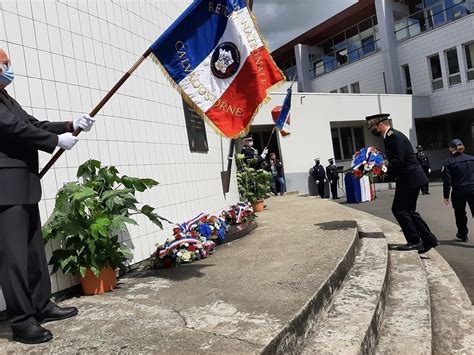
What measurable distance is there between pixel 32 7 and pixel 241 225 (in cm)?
398

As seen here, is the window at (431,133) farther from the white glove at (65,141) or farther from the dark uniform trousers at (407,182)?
the white glove at (65,141)

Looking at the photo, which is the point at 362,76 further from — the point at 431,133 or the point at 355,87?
the point at 431,133

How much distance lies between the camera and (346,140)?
2061 centimetres

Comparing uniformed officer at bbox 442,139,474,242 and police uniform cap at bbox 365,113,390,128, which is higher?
police uniform cap at bbox 365,113,390,128

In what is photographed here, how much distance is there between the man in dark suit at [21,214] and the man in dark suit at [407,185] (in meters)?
4.05

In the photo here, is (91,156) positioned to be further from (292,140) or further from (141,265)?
(292,140)

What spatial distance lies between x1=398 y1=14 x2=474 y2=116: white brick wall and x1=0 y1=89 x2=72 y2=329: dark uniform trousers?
20434 millimetres

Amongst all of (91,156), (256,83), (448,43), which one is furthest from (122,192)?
(448,43)

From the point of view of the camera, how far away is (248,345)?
92.7 inches

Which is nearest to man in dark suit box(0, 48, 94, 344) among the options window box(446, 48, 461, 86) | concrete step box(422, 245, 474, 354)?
concrete step box(422, 245, 474, 354)

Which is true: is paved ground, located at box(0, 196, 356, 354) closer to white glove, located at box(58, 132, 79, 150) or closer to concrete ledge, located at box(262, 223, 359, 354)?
concrete ledge, located at box(262, 223, 359, 354)

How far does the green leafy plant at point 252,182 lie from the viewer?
8688 millimetres

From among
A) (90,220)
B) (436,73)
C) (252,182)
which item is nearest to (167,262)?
(90,220)

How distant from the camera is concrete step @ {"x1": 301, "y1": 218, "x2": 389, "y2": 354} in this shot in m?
2.73
